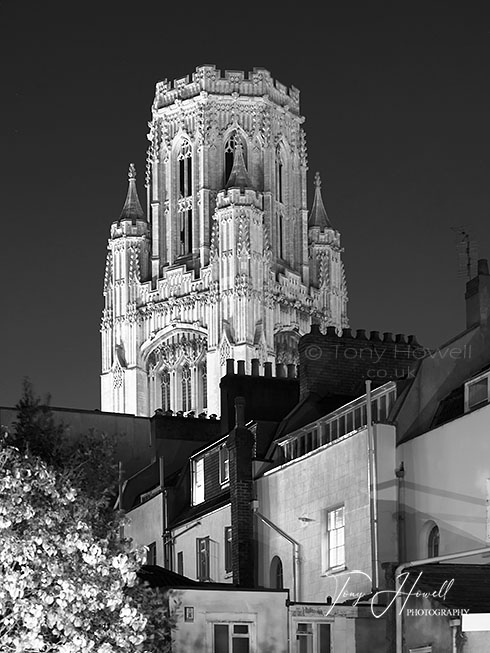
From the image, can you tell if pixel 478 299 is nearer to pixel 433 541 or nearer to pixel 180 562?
pixel 433 541

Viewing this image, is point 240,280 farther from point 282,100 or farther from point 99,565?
point 99,565

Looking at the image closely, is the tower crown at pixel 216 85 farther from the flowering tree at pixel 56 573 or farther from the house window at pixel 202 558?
the flowering tree at pixel 56 573

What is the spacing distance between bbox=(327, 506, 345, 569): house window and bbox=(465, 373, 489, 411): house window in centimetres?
559

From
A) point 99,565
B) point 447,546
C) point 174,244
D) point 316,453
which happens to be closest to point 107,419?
point 316,453

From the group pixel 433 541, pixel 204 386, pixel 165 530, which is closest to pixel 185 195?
pixel 204 386

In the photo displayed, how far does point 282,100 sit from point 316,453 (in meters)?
147

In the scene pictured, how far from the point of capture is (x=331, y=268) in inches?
7756

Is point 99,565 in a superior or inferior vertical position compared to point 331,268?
inferior

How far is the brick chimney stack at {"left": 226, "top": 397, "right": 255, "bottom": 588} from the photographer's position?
58000mm

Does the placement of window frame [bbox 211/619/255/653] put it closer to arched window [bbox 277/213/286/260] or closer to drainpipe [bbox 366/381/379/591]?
drainpipe [bbox 366/381/379/591]

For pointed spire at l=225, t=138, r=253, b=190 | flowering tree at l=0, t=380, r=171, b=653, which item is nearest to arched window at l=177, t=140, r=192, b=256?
pointed spire at l=225, t=138, r=253, b=190

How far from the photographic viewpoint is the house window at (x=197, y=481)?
6462cm

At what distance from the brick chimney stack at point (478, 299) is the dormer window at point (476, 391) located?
4.53 metres

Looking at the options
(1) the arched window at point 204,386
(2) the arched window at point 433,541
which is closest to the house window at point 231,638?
(2) the arched window at point 433,541
